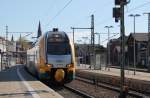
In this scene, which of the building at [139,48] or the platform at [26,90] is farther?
the building at [139,48]

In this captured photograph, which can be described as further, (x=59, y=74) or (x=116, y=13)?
(x=59, y=74)

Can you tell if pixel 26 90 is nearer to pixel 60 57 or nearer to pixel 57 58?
pixel 57 58

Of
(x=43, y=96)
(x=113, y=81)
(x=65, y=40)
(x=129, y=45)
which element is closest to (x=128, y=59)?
(x=129, y=45)

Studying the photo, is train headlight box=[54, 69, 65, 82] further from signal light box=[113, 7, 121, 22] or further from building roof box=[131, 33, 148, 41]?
building roof box=[131, 33, 148, 41]

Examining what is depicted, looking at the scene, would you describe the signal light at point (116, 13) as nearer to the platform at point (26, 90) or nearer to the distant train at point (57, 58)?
the platform at point (26, 90)

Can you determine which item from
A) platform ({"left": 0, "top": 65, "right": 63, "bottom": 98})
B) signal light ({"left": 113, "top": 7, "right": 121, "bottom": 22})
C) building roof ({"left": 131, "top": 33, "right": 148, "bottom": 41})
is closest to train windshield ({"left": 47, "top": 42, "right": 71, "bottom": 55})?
platform ({"left": 0, "top": 65, "right": 63, "bottom": 98})

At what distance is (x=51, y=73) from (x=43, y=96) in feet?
33.5

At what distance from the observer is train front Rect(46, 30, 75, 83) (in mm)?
30750

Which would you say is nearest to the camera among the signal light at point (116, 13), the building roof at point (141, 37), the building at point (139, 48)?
the signal light at point (116, 13)

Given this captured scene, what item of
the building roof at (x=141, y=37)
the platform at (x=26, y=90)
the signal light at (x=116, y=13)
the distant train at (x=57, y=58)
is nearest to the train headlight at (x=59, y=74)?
the distant train at (x=57, y=58)

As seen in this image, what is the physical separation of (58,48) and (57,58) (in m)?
0.91

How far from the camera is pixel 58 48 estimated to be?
103 ft

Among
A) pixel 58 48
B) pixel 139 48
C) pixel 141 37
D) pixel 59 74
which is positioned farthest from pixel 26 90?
pixel 141 37

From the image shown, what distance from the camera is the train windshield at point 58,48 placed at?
31.2 meters
